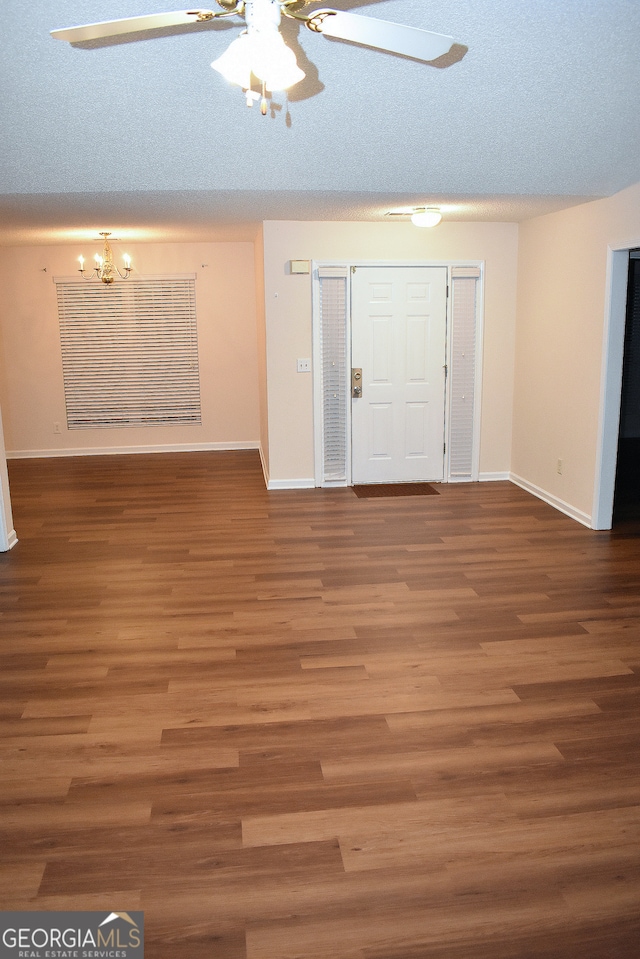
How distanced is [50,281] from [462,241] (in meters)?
4.83

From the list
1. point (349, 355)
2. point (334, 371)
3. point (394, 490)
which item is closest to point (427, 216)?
point (349, 355)

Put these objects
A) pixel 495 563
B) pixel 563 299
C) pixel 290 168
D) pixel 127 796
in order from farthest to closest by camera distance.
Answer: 1. pixel 563 299
2. pixel 495 563
3. pixel 290 168
4. pixel 127 796

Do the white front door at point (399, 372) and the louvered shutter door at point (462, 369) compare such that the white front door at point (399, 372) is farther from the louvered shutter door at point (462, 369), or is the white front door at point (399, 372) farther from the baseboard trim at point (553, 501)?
the baseboard trim at point (553, 501)

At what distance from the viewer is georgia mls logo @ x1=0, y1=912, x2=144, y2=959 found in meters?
2.08

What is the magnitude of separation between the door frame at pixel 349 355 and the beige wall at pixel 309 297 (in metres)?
0.04

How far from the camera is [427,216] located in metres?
5.94

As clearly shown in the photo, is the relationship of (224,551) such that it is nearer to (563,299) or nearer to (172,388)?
(563,299)

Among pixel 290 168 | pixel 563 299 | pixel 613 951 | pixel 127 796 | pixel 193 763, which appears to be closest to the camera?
pixel 613 951

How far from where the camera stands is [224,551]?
A: 17.9ft

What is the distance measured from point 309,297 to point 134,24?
4456mm

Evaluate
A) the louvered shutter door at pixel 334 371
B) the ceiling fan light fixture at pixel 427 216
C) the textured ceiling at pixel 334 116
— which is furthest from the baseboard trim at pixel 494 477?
the textured ceiling at pixel 334 116

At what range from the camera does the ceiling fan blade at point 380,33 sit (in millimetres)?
2346

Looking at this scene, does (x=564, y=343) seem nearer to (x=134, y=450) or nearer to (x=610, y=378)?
(x=610, y=378)

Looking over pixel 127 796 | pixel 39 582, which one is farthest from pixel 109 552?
pixel 127 796
